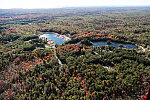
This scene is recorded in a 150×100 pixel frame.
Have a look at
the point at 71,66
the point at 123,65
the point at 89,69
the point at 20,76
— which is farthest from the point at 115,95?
the point at 20,76

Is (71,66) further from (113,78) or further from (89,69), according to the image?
(113,78)

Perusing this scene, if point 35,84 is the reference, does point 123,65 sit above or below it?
above

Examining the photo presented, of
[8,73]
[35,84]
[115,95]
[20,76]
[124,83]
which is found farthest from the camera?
[8,73]

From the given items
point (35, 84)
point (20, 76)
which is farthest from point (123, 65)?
point (20, 76)

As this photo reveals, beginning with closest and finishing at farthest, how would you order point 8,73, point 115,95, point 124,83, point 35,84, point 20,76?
point 115,95 < point 124,83 < point 35,84 < point 20,76 < point 8,73

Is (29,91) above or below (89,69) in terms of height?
below

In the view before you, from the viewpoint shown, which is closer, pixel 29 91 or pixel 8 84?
pixel 29 91

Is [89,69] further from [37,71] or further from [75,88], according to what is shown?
[37,71]

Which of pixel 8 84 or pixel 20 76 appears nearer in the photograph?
pixel 8 84
